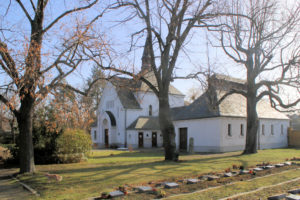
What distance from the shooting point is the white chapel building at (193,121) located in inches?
926

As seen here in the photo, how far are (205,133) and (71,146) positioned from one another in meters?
15.3

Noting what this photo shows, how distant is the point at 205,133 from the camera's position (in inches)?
1099

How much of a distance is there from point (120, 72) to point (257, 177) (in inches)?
342

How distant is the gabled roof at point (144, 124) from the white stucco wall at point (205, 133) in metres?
10.2

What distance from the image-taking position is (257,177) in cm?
1028

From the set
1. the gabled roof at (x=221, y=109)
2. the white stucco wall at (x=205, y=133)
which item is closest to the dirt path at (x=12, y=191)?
the gabled roof at (x=221, y=109)

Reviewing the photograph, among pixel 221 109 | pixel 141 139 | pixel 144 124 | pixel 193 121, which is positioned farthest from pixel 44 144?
pixel 144 124

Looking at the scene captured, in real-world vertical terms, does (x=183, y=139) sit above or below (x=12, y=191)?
below

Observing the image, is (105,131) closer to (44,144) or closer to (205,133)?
(205,133)

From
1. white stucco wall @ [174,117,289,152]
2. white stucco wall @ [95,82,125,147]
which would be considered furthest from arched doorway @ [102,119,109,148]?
white stucco wall @ [174,117,289,152]

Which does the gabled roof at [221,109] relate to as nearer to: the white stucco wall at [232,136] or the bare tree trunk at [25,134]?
the white stucco wall at [232,136]

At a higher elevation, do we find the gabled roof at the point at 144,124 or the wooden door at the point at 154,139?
the gabled roof at the point at 144,124

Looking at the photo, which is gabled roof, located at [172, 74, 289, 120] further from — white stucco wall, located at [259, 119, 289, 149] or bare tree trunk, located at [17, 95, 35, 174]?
bare tree trunk, located at [17, 95, 35, 174]

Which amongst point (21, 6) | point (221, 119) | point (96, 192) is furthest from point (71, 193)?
point (221, 119)
